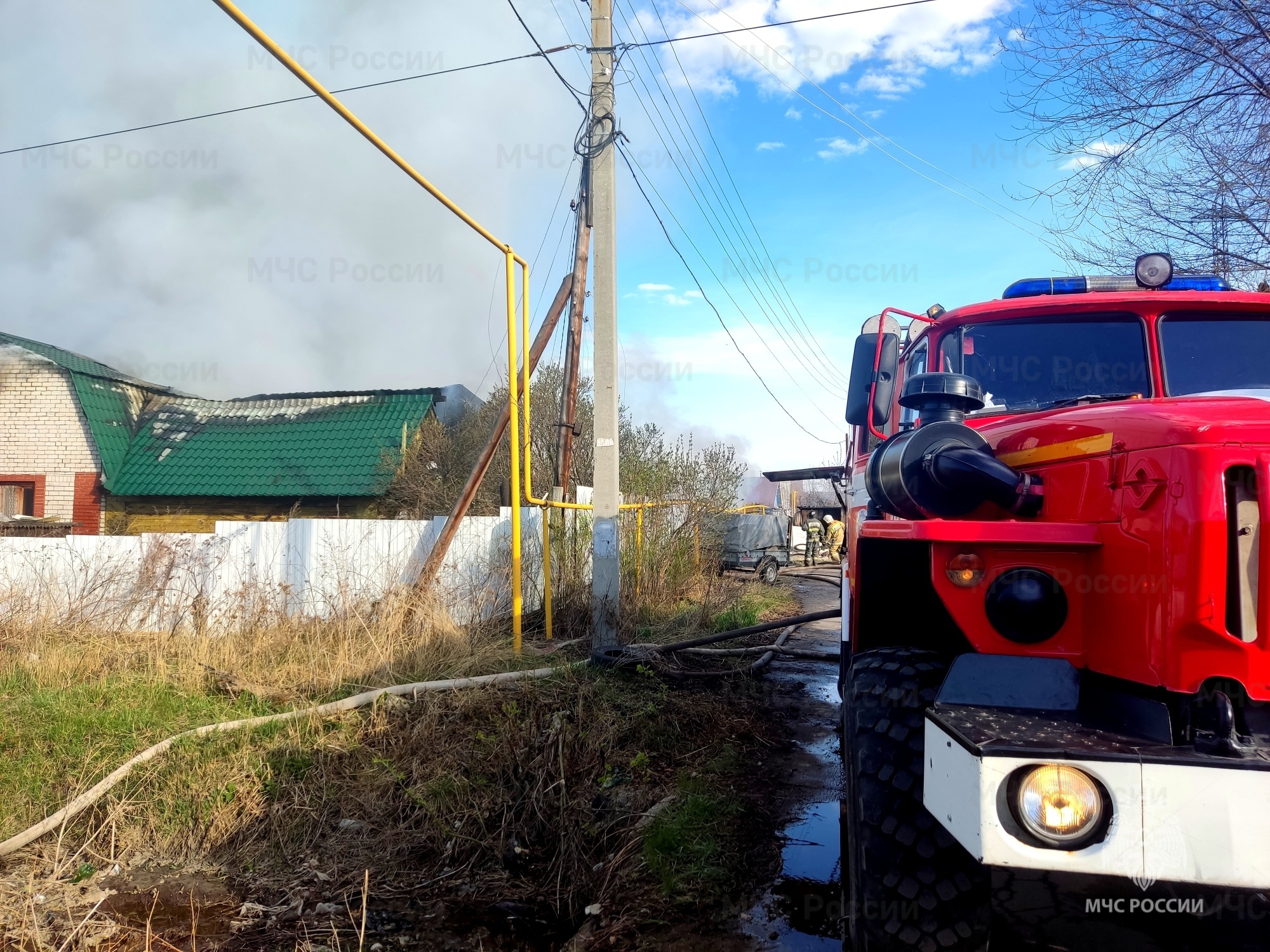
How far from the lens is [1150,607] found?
2221 millimetres

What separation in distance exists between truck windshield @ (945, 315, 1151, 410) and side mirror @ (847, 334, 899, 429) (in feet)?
1.14

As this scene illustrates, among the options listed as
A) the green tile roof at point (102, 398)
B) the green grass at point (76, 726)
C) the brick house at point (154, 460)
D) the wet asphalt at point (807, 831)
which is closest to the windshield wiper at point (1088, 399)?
the wet asphalt at point (807, 831)

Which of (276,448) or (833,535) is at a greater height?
(276,448)

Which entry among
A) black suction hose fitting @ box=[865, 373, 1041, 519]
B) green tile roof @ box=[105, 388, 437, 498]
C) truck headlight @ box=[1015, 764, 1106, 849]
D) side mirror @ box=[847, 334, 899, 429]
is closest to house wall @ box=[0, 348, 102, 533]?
green tile roof @ box=[105, 388, 437, 498]

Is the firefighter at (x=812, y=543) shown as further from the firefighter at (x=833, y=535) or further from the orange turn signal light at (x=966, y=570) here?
the orange turn signal light at (x=966, y=570)

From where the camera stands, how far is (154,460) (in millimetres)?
18562

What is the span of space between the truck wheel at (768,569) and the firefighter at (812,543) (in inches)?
282

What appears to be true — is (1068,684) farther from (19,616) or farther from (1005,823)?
(19,616)

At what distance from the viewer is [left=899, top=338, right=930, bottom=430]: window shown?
4324 mm

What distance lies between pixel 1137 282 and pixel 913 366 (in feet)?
3.64

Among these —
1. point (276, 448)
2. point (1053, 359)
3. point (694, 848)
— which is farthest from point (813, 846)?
point (276, 448)

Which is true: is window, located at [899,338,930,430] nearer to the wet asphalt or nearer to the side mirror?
the side mirror

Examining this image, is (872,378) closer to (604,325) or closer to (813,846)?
(813,846)

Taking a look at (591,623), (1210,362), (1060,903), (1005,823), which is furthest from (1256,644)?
(591,623)
